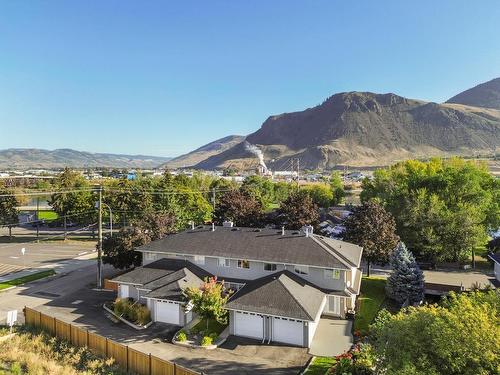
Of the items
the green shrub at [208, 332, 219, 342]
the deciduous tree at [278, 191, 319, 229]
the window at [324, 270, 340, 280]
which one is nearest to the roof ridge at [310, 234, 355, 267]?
the window at [324, 270, 340, 280]

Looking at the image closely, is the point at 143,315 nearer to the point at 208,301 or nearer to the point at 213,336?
the point at 208,301

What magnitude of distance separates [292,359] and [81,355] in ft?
39.1

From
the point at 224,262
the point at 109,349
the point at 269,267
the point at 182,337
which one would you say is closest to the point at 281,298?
the point at 269,267

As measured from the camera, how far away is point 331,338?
2447 centimetres

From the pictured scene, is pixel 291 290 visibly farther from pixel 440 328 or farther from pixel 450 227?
pixel 450 227

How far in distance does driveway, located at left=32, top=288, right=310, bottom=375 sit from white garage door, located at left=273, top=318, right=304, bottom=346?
0.53m

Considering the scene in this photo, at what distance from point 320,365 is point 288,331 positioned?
3.25m

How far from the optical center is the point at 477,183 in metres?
44.9

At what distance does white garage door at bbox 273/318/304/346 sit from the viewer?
2353cm

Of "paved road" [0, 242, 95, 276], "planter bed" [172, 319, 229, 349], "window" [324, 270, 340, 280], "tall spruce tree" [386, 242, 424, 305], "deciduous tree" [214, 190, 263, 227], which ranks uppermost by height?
"deciduous tree" [214, 190, 263, 227]

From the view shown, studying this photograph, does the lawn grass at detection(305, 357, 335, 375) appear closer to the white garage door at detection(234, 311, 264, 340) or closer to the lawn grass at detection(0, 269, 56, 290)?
the white garage door at detection(234, 311, 264, 340)

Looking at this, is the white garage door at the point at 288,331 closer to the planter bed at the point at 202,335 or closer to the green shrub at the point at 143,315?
the planter bed at the point at 202,335

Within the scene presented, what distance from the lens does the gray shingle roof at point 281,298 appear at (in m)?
23.4

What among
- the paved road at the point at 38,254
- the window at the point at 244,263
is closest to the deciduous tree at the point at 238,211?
the window at the point at 244,263
